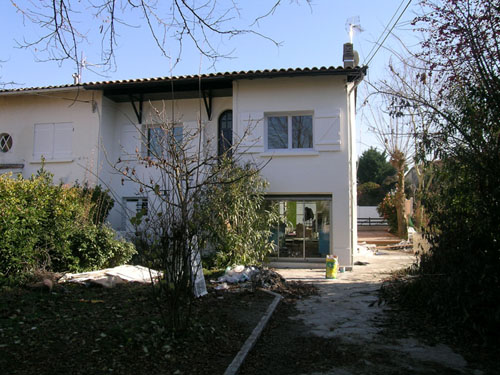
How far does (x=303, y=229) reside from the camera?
499 inches

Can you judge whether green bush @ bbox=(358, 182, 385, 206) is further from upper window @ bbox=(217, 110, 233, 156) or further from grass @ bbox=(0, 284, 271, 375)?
grass @ bbox=(0, 284, 271, 375)

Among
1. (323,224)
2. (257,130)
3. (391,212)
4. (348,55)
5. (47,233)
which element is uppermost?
(348,55)

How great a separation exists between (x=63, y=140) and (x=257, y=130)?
677 cm

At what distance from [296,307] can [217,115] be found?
7.97 meters

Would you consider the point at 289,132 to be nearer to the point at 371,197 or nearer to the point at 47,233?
the point at 47,233

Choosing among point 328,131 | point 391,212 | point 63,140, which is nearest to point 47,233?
point 63,140

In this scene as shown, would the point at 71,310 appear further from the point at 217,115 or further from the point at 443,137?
the point at 217,115

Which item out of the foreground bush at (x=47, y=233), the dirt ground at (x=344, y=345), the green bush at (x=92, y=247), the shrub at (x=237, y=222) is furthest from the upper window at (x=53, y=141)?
the dirt ground at (x=344, y=345)

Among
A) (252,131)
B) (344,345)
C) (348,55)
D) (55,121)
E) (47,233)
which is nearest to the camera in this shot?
(344,345)

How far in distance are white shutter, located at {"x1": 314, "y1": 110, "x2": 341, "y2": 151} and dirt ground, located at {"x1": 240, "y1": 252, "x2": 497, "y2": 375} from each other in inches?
210

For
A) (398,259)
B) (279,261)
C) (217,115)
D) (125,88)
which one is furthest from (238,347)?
(398,259)

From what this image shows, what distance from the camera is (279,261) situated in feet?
41.8

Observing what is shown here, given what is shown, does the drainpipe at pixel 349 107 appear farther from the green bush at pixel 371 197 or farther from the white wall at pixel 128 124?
the green bush at pixel 371 197

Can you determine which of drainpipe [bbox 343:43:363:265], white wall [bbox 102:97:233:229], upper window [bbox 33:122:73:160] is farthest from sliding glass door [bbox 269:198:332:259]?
upper window [bbox 33:122:73:160]
